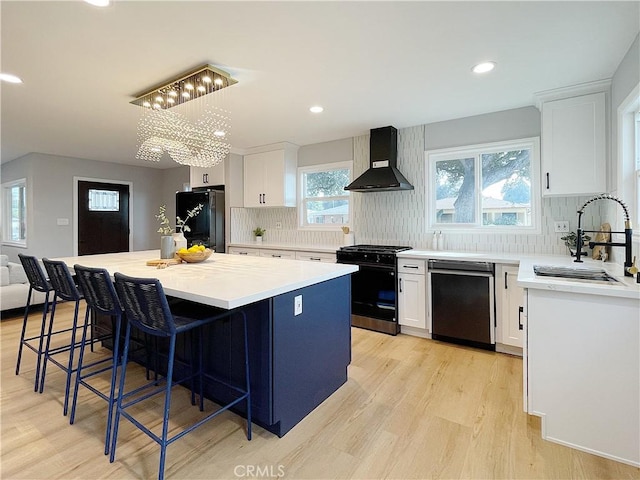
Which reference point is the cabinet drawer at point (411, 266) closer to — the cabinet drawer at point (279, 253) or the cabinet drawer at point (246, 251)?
the cabinet drawer at point (279, 253)

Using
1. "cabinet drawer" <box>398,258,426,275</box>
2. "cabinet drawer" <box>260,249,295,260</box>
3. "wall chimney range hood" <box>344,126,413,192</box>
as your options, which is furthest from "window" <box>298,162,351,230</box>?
"cabinet drawer" <box>398,258,426,275</box>

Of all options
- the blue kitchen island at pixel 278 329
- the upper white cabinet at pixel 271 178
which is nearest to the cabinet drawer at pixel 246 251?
the upper white cabinet at pixel 271 178

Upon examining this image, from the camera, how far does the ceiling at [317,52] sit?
185 centimetres

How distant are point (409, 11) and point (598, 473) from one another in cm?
257

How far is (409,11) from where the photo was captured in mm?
1844

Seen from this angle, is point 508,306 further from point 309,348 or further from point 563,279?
point 309,348

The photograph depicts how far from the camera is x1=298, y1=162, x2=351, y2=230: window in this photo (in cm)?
471

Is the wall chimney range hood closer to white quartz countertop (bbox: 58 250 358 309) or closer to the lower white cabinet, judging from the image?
the lower white cabinet

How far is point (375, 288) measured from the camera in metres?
3.71

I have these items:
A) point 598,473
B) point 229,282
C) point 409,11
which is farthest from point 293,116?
point 598,473

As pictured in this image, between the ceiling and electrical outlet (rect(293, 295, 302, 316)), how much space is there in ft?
5.32

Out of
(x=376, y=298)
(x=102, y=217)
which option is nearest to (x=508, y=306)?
(x=376, y=298)

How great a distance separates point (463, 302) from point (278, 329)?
2.14 metres

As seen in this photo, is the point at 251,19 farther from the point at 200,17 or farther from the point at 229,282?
the point at 229,282
